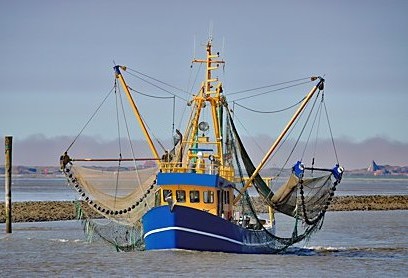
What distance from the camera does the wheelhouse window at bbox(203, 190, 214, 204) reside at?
40.1m

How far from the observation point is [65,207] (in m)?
78.9

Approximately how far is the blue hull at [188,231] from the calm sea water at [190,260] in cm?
34

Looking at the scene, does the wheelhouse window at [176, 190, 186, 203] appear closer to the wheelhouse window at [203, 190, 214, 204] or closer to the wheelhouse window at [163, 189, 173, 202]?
the wheelhouse window at [163, 189, 173, 202]

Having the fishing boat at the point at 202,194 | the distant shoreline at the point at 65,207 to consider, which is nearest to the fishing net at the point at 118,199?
the fishing boat at the point at 202,194

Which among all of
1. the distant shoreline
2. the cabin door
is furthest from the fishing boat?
the distant shoreline

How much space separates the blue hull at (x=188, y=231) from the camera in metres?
38.0

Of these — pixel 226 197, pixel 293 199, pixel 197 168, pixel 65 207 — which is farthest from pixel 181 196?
pixel 65 207

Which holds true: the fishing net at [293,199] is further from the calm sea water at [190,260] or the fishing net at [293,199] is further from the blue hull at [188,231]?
the blue hull at [188,231]

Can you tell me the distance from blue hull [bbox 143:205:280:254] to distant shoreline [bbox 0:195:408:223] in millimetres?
25372

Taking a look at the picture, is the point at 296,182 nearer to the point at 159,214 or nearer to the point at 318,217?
the point at 318,217

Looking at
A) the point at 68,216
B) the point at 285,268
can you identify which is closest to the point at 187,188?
the point at 285,268

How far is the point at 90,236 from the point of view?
1877 inches

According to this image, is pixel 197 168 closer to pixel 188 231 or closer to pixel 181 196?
pixel 181 196

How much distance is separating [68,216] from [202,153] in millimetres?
30724
